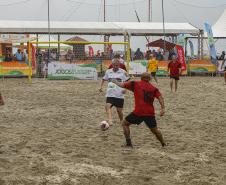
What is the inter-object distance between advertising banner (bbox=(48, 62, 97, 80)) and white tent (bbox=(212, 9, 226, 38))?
1255 centimetres

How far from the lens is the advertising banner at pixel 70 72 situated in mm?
25594

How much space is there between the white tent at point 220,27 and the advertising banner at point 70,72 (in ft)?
41.2

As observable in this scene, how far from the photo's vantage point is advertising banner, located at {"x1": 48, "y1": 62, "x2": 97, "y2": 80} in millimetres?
25594

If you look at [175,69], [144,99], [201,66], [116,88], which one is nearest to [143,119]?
[144,99]

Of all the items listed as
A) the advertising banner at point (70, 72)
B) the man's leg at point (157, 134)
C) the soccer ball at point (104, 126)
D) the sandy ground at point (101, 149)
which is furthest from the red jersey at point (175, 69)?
the man's leg at point (157, 134)

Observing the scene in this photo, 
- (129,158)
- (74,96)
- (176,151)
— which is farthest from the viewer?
(74,96)

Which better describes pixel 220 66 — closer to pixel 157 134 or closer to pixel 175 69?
pixel 175 69

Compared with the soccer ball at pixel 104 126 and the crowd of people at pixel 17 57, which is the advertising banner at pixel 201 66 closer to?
the crowd of people at pixel 17 57

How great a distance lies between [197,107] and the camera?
13828 millimetres

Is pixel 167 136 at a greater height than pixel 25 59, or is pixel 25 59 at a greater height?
pixel 25 59

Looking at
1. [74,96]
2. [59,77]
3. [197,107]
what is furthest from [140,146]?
[59,77]

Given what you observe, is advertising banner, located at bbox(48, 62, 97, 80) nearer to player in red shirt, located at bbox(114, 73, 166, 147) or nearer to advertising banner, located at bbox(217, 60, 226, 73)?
advertising banner, located at bbox(217, 60, 226, 73)

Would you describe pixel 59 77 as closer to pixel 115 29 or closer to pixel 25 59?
pixel 25 59

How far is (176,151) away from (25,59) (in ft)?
73.3
